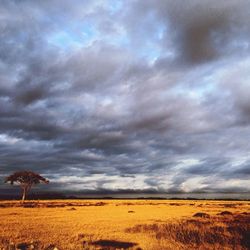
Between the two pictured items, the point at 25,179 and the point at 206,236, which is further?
the point at 25,179

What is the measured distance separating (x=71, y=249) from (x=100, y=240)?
3429mm

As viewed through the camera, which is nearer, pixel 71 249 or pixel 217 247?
pixel 71 249

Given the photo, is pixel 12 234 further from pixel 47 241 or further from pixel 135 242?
pixel 135 242

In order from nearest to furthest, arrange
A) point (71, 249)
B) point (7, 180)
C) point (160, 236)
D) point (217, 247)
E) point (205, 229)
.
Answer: point (71, 249), point (217, 247), point (160, 236), point (205, 229), point (7, 180)

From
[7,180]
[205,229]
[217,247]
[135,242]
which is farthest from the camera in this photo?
[7,180]

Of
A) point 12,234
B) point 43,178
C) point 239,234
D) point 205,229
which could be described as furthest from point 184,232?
point 43,178

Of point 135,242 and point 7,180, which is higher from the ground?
point 7,180

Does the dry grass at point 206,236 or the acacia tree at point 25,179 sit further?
the acacia tree at point 25,179

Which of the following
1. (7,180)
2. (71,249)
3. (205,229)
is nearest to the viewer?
(71,249)

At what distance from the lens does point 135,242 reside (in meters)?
18.2

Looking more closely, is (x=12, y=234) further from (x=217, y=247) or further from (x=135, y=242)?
(x=217, y=247)

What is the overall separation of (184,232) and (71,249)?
8.39 m

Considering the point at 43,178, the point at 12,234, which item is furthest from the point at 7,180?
the point at 12,234

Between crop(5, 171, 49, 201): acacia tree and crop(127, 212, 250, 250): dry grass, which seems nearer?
crop(127, 212, 250, 250): dry grass
